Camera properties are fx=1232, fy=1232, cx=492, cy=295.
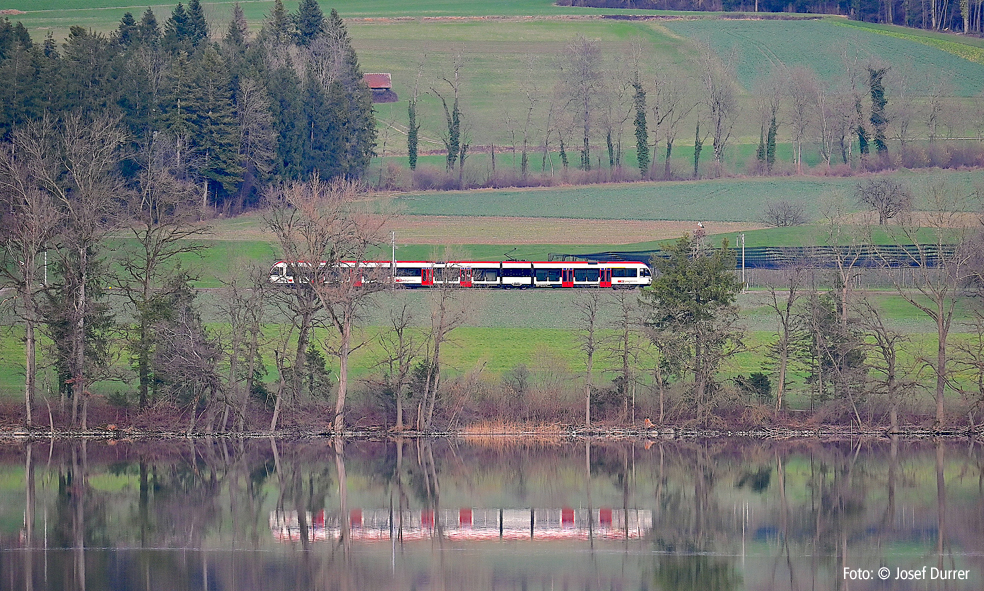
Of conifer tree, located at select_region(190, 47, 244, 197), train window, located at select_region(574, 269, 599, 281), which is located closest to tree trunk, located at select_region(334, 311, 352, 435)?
train window, located at select_region(574, 269, 599, 281)

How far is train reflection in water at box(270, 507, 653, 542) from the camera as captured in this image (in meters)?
30.7

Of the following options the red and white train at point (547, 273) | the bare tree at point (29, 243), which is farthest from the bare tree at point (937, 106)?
the bare tree at point (29, 243)

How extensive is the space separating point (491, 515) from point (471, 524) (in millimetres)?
1156

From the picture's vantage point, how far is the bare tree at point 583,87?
117m

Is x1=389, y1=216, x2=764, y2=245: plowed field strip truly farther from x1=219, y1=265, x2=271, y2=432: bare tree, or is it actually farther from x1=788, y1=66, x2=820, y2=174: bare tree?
x1=219, y1=265, x2=271, y2=432: bare tree

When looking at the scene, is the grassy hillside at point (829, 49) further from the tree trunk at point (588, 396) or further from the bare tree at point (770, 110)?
the tree trunk at point (588, 396)

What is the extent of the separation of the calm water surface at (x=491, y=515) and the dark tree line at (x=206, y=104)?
46036mm

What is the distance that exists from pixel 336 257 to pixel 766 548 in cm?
2425

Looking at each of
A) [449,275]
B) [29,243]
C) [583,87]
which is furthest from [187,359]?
[583,87]

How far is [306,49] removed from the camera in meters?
115

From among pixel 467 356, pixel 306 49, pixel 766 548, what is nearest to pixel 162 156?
pixel 306 49

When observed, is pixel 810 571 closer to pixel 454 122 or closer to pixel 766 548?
Result: pixel 766 548

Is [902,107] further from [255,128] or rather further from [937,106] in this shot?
[255,128]

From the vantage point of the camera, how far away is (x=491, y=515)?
109 feet
